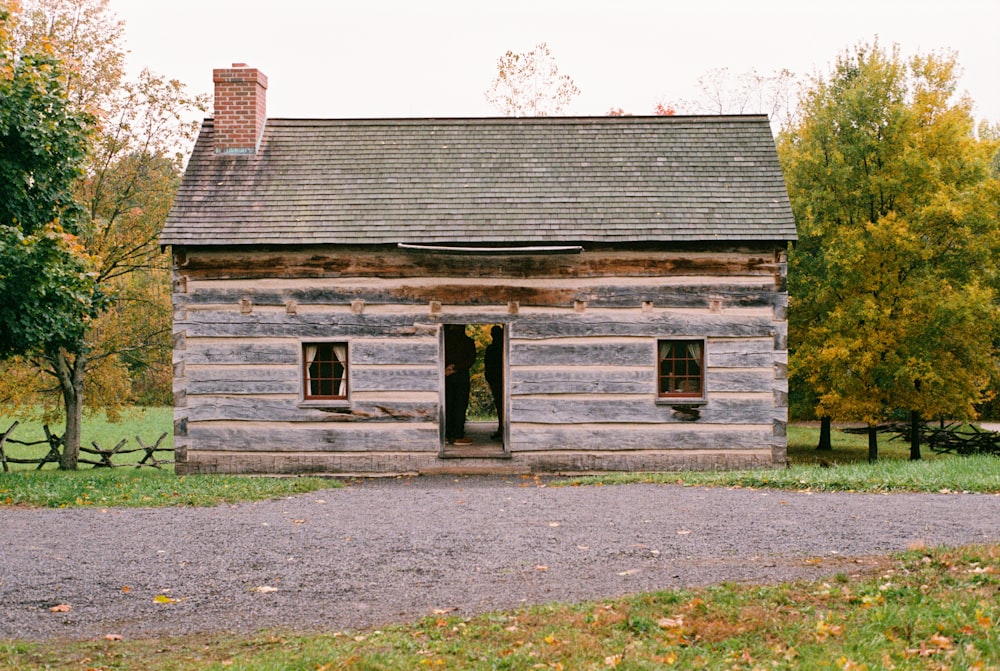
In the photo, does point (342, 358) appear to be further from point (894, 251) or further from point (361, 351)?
point (894, 251)

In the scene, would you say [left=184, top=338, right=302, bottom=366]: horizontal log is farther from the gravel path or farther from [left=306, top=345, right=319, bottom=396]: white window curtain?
the gravel path

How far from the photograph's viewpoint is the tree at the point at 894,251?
17859mm

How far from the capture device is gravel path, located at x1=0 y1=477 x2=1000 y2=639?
701 cm

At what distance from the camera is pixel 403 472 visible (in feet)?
49.4

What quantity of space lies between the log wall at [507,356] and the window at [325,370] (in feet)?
0.72

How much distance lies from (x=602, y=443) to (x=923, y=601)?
8771 millimetres

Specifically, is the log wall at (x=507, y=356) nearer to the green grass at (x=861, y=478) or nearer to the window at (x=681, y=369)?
the window at (x=681, y=369)

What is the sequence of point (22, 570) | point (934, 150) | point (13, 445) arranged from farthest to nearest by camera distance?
point (13, 445) → point (934, 150) → point (22, 570)

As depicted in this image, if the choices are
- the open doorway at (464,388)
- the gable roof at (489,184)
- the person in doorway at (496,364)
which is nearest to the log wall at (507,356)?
the gable roof at (489,184)

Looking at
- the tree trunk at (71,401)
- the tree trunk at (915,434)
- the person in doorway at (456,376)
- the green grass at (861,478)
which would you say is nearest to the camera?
the green grass at (861,478)

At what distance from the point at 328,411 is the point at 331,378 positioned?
0.56m

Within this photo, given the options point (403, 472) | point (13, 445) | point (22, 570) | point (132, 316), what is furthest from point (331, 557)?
point (13, 445)

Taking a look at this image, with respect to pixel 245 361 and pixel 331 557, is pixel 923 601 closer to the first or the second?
pixel 331 557

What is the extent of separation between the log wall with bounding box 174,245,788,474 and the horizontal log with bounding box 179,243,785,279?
2cm
